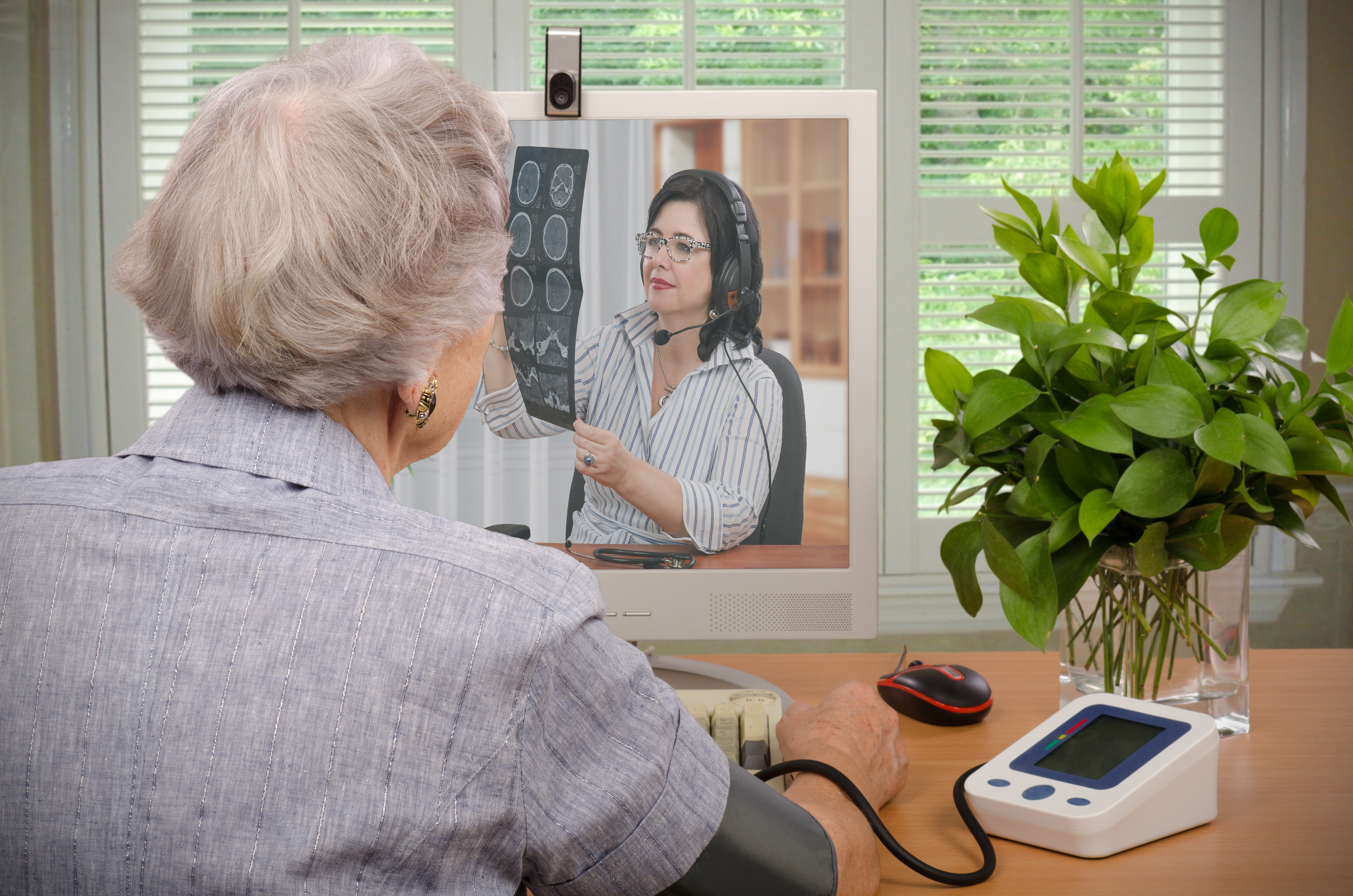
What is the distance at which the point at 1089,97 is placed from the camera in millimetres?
2420

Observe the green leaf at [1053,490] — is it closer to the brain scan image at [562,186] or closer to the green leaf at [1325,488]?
the green leaf at [1325,488]

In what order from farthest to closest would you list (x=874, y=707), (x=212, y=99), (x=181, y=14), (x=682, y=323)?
1. (x=181, y=14)
2. (x=682, y=323)
3. (x=874, y=707)
4. (x=212, y=99)

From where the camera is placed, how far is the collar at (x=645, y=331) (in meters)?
0.97

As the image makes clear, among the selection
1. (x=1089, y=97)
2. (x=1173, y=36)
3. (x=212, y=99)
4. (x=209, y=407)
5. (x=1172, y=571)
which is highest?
(x=1173, y=36)

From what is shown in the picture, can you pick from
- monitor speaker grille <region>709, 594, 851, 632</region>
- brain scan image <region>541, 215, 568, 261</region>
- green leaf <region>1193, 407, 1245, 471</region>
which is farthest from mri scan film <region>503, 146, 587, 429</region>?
green leaf <region>1193, 407, 1245, 471</region>

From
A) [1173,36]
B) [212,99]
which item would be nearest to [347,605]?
[212,99]

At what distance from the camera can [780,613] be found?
0.99 m

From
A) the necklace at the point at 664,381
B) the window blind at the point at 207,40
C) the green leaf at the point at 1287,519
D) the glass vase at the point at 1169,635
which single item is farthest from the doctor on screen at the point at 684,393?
the window blind at the point at 207,40

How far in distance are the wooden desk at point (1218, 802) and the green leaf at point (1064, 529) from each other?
0.22 m

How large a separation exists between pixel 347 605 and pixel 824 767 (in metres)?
0.40

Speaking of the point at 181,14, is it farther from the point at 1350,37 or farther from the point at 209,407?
the point at 1350,37

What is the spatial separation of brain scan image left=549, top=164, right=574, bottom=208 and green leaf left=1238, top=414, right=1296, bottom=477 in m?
0.64

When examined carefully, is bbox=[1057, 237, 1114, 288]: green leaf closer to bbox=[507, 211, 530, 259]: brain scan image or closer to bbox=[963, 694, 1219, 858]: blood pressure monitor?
bbox=[963, 694, 1219, 858]: blood pressure monitor

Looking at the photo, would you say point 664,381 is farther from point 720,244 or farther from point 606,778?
point 606,778
